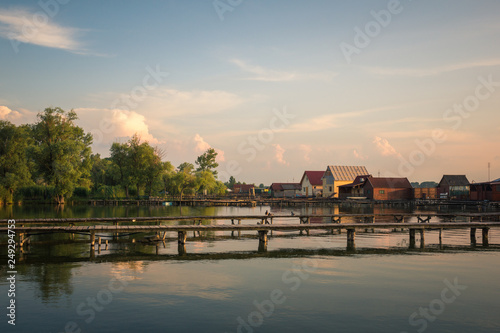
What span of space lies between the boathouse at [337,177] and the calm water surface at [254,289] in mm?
78237

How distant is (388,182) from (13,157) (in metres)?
80.3

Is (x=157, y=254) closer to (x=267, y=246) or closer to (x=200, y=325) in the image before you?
(x=267, y=246)

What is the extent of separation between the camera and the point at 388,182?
94062 mm

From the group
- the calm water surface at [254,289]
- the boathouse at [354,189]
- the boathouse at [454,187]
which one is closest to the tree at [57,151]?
the calm water surface at [254,289]

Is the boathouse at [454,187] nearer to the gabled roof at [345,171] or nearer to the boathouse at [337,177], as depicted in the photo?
the gabled roof at [345,171]

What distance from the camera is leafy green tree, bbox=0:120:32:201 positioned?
2857 inches

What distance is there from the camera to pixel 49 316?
14.0 meters

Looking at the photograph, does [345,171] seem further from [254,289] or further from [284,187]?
[254,289]

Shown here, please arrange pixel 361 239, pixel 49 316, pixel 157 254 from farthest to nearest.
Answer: pixel 361 239 < pixel 157 254 < pixel 49 316

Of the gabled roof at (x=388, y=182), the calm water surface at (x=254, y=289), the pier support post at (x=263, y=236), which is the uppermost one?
the gabled roof at (x=388, y=182)

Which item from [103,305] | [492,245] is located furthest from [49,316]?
[492,245]

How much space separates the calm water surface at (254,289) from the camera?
13.7 metres

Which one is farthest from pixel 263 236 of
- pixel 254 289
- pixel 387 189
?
pixel 387 189

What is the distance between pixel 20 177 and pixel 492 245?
7610cm
